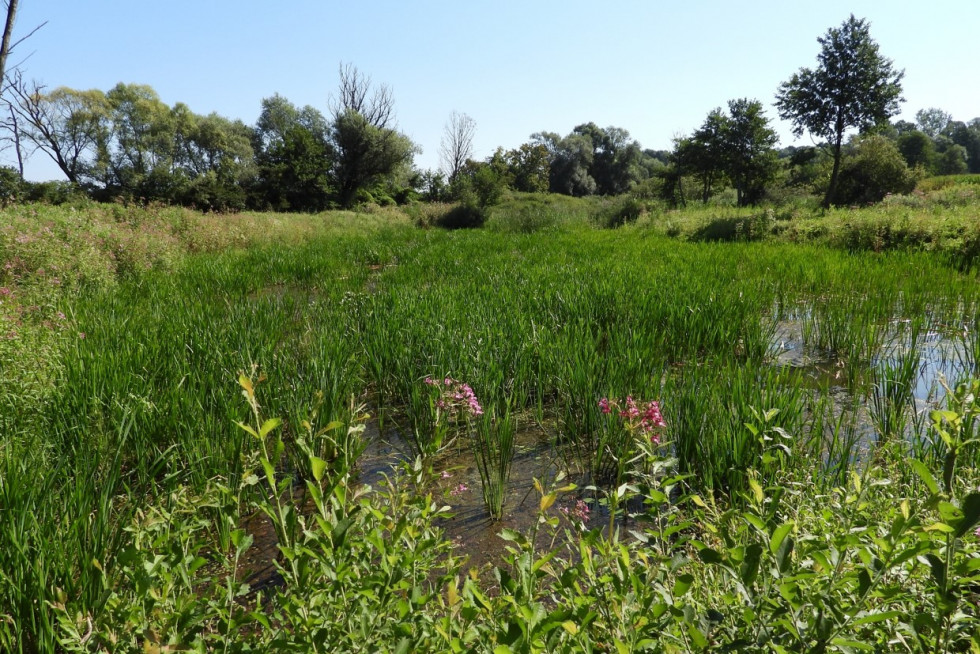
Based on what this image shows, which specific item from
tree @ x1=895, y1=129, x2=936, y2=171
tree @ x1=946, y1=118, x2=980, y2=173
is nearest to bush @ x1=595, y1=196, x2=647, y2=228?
tree @ x1=895, y1=129, x2=936, y2=171

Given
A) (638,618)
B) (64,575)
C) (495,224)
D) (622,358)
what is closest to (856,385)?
(622,358)

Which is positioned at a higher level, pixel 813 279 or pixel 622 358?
pixel 813 279

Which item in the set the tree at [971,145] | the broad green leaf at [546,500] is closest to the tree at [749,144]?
the broad green leaf at [546,500]

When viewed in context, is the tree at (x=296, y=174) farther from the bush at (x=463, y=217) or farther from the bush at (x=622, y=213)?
the bush at (x=622, y=213)

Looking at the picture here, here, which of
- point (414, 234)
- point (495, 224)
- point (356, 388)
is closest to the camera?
point (356, 388)

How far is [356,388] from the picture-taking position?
3.78m

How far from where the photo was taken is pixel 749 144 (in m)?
26.2

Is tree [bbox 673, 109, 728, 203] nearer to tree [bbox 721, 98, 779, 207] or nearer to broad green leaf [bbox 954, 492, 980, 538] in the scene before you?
tree [bbox 721, 98, 779, 207]

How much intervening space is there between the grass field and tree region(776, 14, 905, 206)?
13.2 meters

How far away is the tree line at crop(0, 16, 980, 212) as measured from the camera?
18.5 m

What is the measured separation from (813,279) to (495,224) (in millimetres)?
15805

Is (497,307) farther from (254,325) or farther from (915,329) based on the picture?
(915,329)

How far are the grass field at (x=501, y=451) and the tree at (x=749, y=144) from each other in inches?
813

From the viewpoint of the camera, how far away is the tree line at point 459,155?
1845 cm
